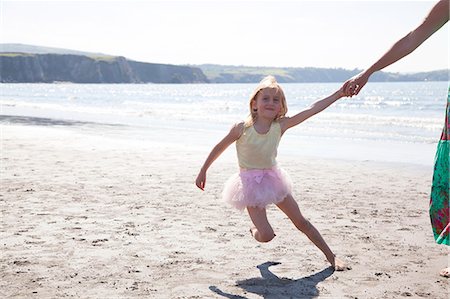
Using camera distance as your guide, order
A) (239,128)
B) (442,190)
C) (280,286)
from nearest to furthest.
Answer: (442,190) → (280,286) → (239,128)

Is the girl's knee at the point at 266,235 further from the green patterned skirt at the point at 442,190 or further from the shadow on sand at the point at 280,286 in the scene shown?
the green patterned skirt at the point at 442,190

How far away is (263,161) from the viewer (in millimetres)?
4973

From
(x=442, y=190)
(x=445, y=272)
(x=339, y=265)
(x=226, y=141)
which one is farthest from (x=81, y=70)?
(x=442, y=190)

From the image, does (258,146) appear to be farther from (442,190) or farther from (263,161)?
(442,190)

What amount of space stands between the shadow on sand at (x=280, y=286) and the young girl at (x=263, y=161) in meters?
0.32

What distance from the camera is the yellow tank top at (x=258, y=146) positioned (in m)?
4.91

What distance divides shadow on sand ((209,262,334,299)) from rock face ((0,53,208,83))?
150766 mm

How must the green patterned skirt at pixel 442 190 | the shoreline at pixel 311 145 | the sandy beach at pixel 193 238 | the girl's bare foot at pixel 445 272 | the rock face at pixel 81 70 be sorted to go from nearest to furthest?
the green patterned skirt at pixel 442 190, the sandy beach at pixel 193 238, the girl's bare foot at pixel 445 272, the shoreline at pixel 311 145, the rock face at pixel 81 70

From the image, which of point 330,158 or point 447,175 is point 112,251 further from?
point 330,158

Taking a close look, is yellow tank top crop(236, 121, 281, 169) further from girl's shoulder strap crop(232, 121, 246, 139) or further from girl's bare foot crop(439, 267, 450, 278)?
girl's bare foot crop(439, 267, 450, 278)

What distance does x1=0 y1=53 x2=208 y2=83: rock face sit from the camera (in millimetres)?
146000

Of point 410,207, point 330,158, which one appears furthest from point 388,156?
point 410,207

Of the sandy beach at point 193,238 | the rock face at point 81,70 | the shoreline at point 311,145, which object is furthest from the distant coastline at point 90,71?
the sandy beach at point 193,238

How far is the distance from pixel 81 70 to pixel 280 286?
6278 inches
